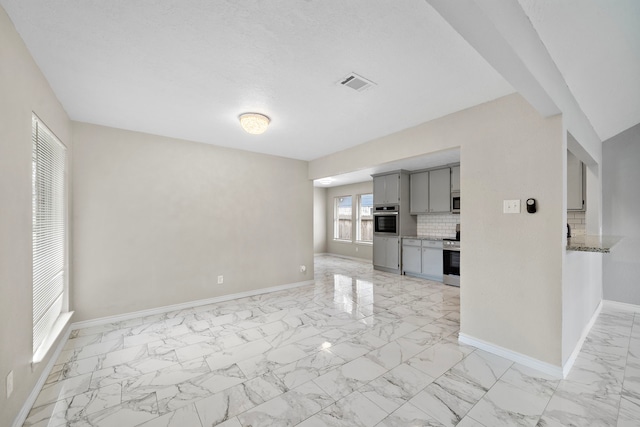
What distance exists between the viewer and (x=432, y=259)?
565 centimetres

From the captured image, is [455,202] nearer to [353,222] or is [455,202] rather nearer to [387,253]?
[387,253]

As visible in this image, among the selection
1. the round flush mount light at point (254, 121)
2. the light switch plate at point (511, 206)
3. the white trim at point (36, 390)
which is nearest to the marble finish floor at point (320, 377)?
the white trim at point (36, 390)

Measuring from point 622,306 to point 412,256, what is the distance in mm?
3196

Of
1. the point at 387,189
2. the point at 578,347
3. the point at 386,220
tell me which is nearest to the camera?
the point at 578,347

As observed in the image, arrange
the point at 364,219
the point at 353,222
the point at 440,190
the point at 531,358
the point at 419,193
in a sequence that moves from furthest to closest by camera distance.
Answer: the point at 353,222, the point at 364,219, the point at 419,193, the point at 440,190, the point at 531,358

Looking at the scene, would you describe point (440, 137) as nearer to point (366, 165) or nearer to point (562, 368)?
point (366, 165)

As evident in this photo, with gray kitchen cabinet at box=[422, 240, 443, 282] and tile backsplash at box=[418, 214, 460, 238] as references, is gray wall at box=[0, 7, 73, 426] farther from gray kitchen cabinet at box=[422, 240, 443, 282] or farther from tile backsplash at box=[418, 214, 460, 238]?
tile backsplash at box=[418, 214, 460, 238]

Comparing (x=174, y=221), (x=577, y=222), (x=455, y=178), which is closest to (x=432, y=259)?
(x=455, y=178)

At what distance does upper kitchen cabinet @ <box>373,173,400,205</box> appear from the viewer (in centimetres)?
634

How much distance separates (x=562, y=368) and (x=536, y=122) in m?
2.11

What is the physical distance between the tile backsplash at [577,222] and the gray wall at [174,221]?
4519 mm

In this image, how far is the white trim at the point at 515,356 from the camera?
2.22 metres

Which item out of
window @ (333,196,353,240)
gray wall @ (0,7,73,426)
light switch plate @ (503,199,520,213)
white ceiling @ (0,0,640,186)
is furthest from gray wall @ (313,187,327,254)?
gray wall @ (0,7,73,426)

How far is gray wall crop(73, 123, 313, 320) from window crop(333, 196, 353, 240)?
3765 millimetres
